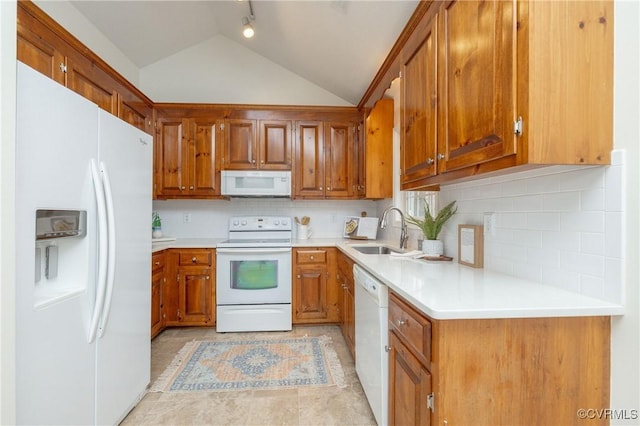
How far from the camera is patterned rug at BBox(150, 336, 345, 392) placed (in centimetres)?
209

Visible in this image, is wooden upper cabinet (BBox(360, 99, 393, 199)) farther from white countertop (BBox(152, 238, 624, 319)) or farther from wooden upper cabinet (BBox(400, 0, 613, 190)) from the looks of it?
wooden upper cabinet (BBox(400, 0, 613, 190))

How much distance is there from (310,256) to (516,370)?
223 centimetres

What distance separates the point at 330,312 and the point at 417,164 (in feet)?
6.41

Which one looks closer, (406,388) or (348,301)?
(406,388)

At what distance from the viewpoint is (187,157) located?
3236mm

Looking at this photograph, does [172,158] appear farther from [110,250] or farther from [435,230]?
[435,230]

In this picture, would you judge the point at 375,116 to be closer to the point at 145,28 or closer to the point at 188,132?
the point at 188,132

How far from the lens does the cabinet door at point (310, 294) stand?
307 centimetres

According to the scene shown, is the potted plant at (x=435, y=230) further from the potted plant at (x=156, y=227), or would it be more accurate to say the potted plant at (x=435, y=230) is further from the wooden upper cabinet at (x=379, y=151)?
the potted plant at (x=156, y=227)

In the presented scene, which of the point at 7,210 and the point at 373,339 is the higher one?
the point at 7,210

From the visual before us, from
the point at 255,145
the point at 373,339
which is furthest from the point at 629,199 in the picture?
the point at 255,145

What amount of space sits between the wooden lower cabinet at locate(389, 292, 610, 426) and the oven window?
7.10 feet

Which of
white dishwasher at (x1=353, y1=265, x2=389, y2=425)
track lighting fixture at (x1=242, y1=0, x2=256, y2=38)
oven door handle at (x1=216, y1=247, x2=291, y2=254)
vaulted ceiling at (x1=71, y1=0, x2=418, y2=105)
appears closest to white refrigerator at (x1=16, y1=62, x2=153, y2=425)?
oven door handle at (x1=216, y1=247, x2=291, y2=254)

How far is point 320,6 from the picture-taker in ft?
7.17
